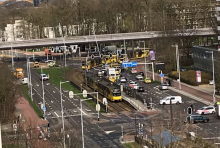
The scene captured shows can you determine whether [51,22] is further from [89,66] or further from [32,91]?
[32,91]

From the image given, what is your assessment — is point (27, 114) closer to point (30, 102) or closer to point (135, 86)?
point (30, 102)

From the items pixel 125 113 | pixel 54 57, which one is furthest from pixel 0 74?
pixel 54 57

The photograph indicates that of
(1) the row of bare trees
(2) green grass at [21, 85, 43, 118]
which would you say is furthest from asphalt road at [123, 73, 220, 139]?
(1) the row of bare trees

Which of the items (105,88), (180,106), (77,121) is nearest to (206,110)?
(180,106)

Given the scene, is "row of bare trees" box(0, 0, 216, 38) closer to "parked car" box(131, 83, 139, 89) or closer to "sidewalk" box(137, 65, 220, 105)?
"parked car" box(131, 83, 139, 89)

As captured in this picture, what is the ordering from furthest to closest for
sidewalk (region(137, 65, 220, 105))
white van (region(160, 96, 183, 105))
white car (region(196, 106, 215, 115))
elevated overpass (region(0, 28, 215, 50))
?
elevated overpass (region(0, 28, 215, 50)) → sidewalk (region(137, 65, 220, 105)) → white van (region(160, 96, 183, 105)) → white car (region(196, 106, 215, 115))

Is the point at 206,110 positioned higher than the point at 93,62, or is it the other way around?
the point at 93,62

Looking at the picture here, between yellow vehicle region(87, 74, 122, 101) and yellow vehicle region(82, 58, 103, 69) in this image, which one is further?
yellow vehicle region(82, 58, 103, 69)
